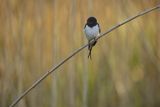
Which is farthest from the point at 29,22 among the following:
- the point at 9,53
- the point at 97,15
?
the point at 97,15

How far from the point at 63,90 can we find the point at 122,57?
572 mm

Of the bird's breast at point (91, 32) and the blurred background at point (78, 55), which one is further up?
the bird's breast at point (91, 32)

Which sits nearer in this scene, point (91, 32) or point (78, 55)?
point (91, 32)

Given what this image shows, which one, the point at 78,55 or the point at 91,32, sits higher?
the point at 91,32

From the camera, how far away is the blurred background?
4.29 meters

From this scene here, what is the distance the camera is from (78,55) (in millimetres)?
4387

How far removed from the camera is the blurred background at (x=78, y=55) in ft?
14.1

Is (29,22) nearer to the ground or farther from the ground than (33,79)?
farther from the ground

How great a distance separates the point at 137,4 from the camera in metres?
4.42

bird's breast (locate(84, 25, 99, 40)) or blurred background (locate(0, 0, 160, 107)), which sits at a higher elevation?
bird's breast (locate(84, 25, 99, 40))

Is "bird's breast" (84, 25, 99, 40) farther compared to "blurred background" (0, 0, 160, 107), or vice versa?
"blurred background" (0, 0, 160, 107)

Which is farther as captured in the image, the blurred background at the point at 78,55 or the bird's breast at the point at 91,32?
the blurred background at the point at 78,55

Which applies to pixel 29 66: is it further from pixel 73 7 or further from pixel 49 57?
pixel 73 7

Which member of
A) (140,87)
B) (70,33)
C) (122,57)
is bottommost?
(140,87)
